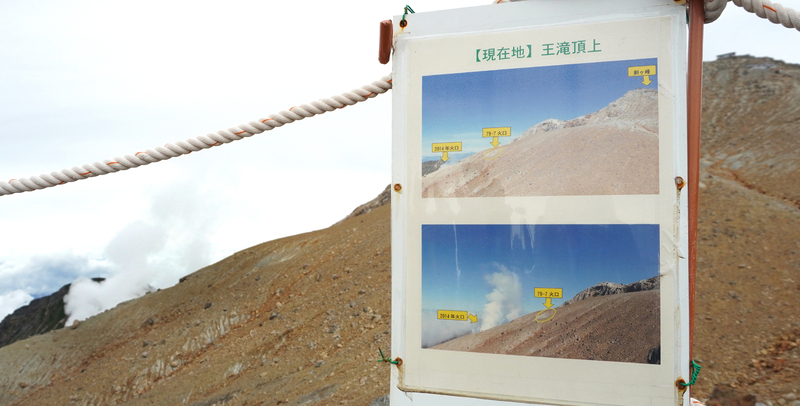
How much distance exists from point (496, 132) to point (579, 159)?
31 centimetres

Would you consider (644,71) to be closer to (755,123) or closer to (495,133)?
(495,133)

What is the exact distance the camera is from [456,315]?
1.79 meters

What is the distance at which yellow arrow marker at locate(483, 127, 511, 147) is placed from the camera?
1.77 meters

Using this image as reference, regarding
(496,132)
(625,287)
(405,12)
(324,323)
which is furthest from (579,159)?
(324,323)

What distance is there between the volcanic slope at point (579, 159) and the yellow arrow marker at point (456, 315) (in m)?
0.44

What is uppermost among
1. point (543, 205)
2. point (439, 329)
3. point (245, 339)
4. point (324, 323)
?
point (543, 205)

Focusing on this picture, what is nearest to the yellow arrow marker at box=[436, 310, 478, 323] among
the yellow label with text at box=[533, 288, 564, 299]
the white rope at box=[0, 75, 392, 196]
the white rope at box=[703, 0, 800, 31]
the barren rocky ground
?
the yellow label with text at box=[533, 288, 564, 299]

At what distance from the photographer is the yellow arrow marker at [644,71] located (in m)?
1.68

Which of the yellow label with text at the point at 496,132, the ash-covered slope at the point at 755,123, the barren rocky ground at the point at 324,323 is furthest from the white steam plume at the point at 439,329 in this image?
the ash-covered slope at the point at 755,123

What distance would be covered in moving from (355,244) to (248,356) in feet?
8.72

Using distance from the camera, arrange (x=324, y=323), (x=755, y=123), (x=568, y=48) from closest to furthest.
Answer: (x=568, y=48) < (x=324, y=323) < (x=755, y=123)

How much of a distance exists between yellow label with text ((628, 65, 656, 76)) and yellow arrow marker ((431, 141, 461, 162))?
25.8 inches

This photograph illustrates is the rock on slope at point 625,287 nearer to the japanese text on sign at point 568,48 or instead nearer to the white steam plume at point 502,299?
the white steam plume at point 502,299

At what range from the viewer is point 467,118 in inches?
71.3
